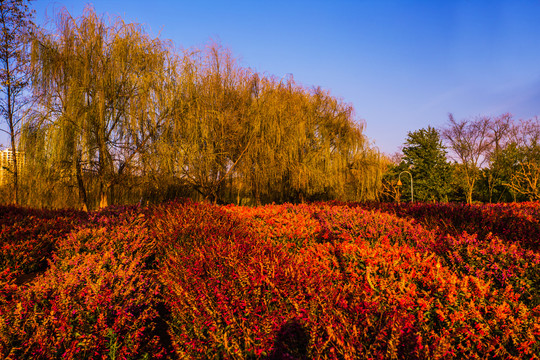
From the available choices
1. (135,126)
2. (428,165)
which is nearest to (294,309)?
(135,126)

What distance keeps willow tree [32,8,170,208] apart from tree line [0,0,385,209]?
3 cm

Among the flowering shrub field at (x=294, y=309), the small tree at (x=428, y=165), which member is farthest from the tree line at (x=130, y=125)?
the small tree at (x=428, y=165)

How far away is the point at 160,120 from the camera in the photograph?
35.1 feet

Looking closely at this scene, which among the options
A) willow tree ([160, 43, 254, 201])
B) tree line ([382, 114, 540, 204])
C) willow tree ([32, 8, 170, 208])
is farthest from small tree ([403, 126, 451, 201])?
willow tree ([32, 8, 170, 208])

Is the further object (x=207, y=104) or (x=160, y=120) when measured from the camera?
A: (x=207, y=104)

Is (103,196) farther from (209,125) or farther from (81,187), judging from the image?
(209,125)

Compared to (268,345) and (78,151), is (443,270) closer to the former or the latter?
(268,345)

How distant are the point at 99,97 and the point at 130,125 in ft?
4.01

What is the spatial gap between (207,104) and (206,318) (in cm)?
1112

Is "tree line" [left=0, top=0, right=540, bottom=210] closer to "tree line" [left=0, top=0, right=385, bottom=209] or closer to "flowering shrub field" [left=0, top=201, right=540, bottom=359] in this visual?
"tree line" [left=0, top=0, right=385, bottom=209]

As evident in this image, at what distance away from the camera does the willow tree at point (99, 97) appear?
9.20 meters

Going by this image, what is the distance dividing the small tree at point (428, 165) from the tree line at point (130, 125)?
21.0 m

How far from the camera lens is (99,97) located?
9.38 metres

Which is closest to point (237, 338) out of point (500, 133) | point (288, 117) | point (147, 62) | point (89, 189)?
point (89, 189)
